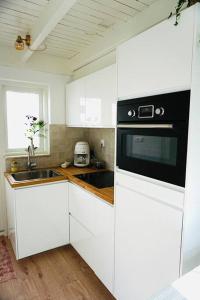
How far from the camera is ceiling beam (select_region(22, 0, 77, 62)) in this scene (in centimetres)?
132

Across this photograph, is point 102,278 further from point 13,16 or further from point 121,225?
point 13,16

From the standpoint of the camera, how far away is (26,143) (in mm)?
2699

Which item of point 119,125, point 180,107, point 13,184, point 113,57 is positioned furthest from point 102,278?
point 113,57

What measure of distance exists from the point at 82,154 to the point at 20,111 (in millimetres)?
989

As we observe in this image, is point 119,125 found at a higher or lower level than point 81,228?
higher

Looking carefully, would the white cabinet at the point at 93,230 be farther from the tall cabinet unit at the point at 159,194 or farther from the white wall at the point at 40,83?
the white wall at the point at 40,83

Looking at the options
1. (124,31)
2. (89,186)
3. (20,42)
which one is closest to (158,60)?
(124,31)

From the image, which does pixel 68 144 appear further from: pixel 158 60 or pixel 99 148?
pixel 158 60

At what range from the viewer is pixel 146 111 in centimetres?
118

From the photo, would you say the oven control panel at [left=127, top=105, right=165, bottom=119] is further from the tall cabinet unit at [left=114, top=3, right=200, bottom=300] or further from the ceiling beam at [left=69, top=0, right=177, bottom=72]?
the ceiling beam at [left=69, top=0, right=177, bottom=72]

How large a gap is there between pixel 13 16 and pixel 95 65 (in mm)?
973

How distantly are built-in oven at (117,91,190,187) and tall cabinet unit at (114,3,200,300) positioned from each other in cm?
4

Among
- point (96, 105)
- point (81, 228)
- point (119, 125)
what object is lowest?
point (81, 228)

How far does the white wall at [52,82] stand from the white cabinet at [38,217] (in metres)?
1.00
